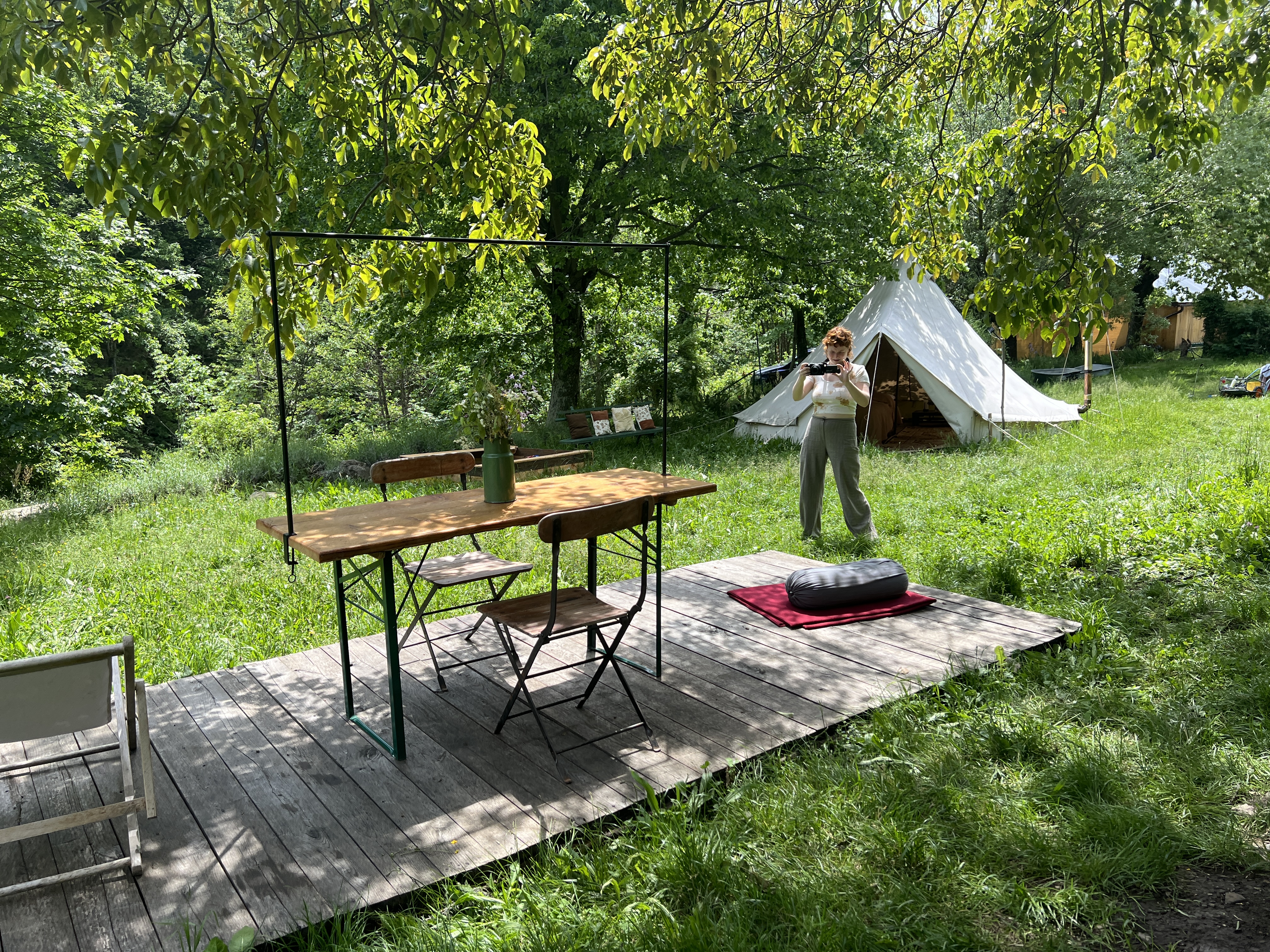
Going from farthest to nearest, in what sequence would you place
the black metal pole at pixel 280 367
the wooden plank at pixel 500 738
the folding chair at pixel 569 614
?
the folding chair at pixel 569 614 → the wooden plank at pixel 500 738 → the black metal pole at pixel 280 367

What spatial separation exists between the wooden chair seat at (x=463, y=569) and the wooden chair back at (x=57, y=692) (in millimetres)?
1430

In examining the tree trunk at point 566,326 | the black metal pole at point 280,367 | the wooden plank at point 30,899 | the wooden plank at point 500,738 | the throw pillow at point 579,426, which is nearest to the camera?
the wooden plank at point 30,899

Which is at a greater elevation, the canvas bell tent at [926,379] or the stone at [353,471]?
the canvas bell tent at [926,379]

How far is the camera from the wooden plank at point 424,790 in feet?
9.33

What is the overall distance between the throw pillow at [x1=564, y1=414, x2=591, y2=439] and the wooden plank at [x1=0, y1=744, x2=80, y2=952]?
30.1 feet

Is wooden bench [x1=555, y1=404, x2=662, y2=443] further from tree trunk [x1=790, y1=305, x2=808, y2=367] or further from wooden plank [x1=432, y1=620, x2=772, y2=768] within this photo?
wooden plank [x1=432, y1=620, x2=772, y2=768]

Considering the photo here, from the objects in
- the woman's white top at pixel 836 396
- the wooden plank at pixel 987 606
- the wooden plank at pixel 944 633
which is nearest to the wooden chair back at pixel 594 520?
the wooden plank at pixel 944 633

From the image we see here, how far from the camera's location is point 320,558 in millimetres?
3070

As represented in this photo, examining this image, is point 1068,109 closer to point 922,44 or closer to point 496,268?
point 922,44

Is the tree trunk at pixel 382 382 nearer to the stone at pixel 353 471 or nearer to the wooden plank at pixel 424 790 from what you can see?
the stone at pixel 353 471

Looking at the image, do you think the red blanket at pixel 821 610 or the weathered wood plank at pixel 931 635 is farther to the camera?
the red blanket at pixel 821 610

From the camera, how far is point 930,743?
346 cm

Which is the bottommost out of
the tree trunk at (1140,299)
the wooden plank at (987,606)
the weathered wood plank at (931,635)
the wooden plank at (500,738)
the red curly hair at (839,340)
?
the wooden plank at (500,738)

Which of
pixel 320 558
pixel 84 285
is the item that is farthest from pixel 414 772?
pixel 84 285
